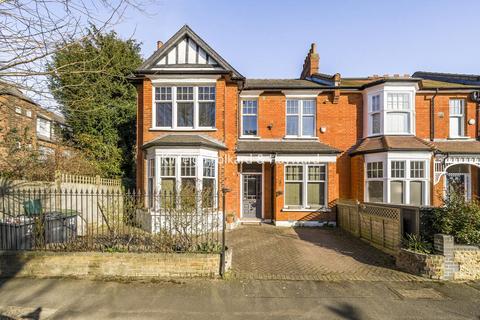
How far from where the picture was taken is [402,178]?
12.5 metres

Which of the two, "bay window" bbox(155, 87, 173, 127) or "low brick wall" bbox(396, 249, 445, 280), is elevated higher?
"bay window" bbox(155, 87, 173, 127)

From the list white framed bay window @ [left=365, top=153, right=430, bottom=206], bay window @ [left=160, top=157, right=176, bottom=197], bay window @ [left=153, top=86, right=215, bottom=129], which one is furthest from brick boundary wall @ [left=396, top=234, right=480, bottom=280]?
bay window @ [left=153, top=86, right=215, bottom=129]

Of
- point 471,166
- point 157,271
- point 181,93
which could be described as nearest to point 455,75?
point 471,166

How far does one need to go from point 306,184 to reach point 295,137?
2.51 metres

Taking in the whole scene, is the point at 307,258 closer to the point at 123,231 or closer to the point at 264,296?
the point at 264,296

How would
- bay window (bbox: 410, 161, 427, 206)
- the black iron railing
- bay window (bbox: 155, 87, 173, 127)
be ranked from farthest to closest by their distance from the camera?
bay window (bbox: 410, 161, 427, 206) → bay window (bbox: 155, 87, 173, 127) → the black iron railing

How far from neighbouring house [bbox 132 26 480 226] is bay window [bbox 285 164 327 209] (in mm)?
50

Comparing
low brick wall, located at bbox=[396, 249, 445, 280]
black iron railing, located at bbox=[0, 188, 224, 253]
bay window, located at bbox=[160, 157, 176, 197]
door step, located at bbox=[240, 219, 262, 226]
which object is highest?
bay window, located at bbox=[160, 157, 176, 197]

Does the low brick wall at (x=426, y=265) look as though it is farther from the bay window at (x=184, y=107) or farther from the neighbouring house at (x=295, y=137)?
the bay window at (x=184, y=107)

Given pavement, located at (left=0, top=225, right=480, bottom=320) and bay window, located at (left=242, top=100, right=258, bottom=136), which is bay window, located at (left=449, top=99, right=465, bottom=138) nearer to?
bay window, located at (left=242, top=100, right=258, bottom=136)

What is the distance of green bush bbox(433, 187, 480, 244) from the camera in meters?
6.84

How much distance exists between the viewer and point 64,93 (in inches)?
203

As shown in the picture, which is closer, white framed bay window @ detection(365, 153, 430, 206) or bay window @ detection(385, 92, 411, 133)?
white framed bay window @ detection(365, 153, 430, 206)

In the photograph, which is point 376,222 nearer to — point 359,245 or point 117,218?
point 359,245
